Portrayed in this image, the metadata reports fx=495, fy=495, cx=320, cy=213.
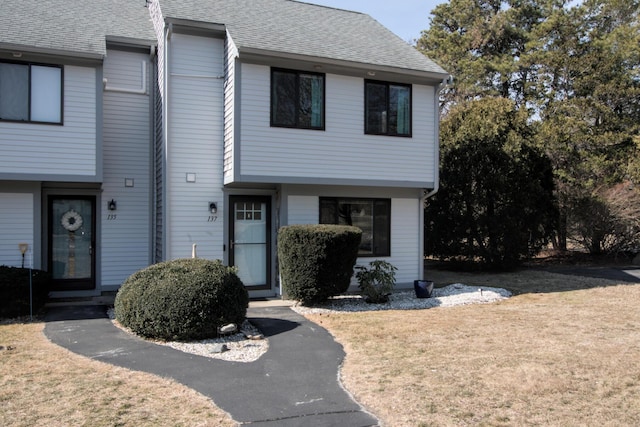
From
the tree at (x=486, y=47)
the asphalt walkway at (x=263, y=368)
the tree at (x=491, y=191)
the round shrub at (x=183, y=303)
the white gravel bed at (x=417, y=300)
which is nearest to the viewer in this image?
the asphalt walkway at (x=263, y=368)

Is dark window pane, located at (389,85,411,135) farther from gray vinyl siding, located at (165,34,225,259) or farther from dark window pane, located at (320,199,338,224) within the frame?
gray vinyl siding, located at (165,34,225,259)

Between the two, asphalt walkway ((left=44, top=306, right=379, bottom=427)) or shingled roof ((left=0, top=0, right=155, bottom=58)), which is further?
shingled roof ((left=0, top=0, right=155, bottom=58))

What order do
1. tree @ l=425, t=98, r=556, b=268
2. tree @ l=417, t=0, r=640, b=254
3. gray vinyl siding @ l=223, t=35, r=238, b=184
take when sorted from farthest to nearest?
1. tree @ l=417, t=0, r=640, b=254
2. tree @ l=425, t=98, r=556, b=268
3. gray vinyl siding @ l=223, t=35, r=238, b=184

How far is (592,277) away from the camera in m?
14.2

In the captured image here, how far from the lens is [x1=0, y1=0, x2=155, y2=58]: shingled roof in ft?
30.7

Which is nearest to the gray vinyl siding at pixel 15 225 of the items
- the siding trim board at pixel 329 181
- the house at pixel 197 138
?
the house at pixel 197 138

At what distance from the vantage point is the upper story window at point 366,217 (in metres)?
11.4

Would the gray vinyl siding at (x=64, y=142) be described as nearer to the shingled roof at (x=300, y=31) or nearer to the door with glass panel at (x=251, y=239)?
the shingled roof at (x=300, y=31)

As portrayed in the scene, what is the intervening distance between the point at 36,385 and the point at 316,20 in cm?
1081

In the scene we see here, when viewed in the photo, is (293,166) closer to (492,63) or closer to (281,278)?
(281,278)

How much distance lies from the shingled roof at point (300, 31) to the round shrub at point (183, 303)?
475cm

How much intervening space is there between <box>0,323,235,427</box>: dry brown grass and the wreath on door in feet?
15.8

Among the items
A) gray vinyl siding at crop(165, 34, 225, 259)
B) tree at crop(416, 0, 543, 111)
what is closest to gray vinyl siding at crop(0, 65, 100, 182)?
gray vinyl siding at crop(165, 34, 225, 259)

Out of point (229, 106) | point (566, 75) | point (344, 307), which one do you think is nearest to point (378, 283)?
point (344, 307)
